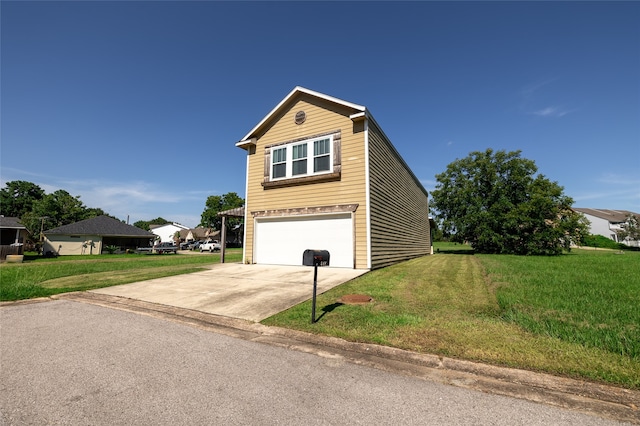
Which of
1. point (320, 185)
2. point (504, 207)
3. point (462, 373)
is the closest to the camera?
point (462, 373)

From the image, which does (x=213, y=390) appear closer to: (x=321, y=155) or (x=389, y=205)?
(x=321, y=155)

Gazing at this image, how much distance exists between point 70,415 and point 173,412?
2.64ft

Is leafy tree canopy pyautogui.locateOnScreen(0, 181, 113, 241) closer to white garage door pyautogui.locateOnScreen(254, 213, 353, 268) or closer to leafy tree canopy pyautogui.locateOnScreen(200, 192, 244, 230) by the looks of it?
leafy tree canopy pyautogui.locateOnScreen(200, 192, 244, 230)

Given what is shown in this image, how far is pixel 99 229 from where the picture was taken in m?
34.2

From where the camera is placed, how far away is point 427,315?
15.0 ft

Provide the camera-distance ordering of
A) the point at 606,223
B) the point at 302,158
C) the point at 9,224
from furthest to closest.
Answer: the point at 606,223
the point at 9,224
the point at 302,158

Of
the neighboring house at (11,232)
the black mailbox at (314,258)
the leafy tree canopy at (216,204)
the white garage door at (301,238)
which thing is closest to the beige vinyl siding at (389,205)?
the white garage door at (301,238)

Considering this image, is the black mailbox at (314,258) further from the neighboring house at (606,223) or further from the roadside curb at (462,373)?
the neighboring house at (606,223)

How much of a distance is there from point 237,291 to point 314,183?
19.5 feet

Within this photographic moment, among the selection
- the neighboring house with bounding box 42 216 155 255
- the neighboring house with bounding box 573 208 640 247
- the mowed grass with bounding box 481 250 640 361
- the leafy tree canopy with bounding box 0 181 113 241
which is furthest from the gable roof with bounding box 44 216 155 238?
the neighboring house with bounding box 573 208 640 247

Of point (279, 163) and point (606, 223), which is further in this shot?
point (606, 223)

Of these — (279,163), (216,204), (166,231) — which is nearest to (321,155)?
(279,163)

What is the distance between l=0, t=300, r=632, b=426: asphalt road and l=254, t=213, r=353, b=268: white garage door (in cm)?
703

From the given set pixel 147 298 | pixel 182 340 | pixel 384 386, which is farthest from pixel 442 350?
pixel 147 298
